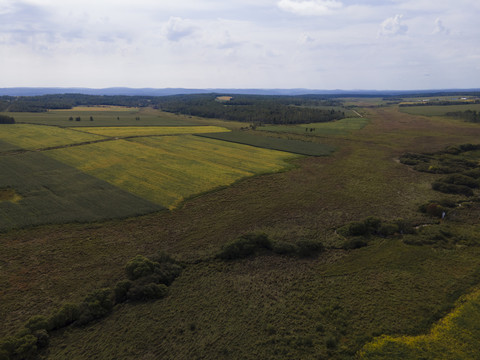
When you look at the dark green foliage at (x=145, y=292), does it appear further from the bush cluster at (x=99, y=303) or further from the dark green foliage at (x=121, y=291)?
the dark green foliage at (x=121, y=291)

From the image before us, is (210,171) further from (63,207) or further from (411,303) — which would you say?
(411,303)

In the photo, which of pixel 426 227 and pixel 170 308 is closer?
pixel 170 308

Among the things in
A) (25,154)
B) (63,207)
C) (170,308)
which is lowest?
(170,308)

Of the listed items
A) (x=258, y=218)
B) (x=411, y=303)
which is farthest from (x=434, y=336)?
(x=258, y=218)

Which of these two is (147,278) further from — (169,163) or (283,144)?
(283,144)

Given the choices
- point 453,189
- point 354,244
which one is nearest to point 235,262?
point 354,244

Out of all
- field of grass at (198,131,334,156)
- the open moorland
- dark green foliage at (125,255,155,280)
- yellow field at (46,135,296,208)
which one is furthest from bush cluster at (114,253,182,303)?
field of grass at (198,131,334,156)

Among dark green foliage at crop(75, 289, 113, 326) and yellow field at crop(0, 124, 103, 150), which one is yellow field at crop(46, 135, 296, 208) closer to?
yellow field at crop(0, 124, 103, 150)
